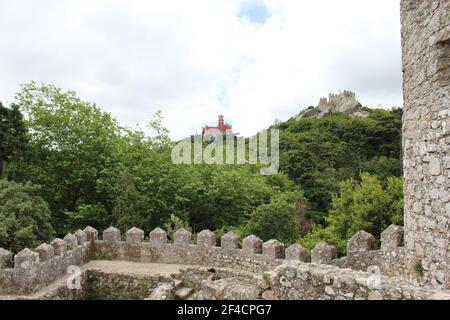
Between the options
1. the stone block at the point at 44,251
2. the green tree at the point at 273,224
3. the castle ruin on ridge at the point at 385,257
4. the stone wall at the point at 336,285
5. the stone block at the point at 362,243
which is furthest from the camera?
the green tree at the point at 273,224

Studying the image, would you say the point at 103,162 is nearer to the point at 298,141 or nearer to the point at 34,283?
the point at 34,283

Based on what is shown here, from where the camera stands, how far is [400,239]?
817 centimetres

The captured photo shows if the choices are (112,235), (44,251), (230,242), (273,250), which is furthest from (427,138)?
(112,235)

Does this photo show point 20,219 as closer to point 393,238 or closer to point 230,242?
point 230,242

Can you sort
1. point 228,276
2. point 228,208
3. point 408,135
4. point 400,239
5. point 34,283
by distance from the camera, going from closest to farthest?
point 408,135 < point 400,239 < point 34,283 < point 228,276 < point 228,208

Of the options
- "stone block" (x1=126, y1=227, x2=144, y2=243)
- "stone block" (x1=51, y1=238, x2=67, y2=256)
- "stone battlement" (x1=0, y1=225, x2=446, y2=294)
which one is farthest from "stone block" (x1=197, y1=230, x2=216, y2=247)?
"stone block" (x1=51, y1=238, x2=67, y2=256)

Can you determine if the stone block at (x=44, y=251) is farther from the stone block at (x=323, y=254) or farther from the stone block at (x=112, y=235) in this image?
the stone block at (x=323, y=254)

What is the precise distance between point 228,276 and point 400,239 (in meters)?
4.89

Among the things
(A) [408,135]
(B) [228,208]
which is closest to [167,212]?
(B) [228,208]

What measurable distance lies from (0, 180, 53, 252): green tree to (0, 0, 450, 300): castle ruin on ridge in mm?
1024

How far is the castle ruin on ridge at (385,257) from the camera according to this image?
4.25m

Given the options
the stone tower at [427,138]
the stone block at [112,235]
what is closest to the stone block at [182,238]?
the stone block at [112,235]

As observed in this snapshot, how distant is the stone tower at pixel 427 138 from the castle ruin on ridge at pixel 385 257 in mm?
11

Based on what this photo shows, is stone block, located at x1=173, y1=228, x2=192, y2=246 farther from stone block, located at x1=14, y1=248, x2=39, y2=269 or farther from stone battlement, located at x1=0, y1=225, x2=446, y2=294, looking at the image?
stone block, located at x1=14, y1=248, x2=39, y2=269
